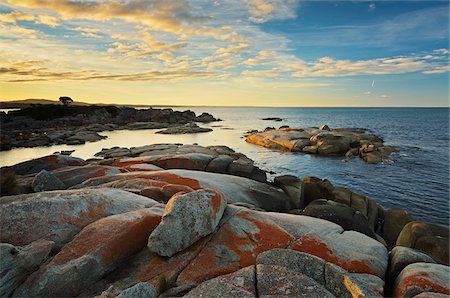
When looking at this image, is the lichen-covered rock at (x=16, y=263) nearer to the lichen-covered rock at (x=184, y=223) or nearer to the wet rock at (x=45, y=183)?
the lichen-covered rock at (x=184, y=223)

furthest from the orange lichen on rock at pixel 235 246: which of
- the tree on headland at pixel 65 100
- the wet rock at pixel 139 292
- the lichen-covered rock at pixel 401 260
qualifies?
the tree on headland at pixel 65 100

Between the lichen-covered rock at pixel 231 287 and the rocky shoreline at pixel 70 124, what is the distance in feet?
173

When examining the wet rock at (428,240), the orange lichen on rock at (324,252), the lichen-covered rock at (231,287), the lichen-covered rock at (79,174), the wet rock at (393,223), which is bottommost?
the wet rock at (393,223)

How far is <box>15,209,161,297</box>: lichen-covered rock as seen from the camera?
7.46 meters

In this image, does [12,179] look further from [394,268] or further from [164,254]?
[394,268]

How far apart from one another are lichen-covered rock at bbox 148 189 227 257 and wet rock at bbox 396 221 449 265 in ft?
33.9

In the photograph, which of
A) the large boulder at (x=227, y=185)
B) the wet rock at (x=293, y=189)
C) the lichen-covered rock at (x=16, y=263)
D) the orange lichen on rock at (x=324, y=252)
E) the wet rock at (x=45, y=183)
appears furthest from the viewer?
the wet rock at (x=293, y=189)

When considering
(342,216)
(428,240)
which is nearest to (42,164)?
(342,216)

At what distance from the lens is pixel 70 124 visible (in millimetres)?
82062

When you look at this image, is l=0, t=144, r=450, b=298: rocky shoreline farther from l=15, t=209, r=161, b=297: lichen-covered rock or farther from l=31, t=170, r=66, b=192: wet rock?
l=31, t=170, r=66, b=192: wet rock

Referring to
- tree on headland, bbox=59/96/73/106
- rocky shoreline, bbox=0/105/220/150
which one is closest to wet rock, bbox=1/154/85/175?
rocky shoreline, bbox=0/105/220/150

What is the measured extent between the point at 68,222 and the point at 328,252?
8.56 metres

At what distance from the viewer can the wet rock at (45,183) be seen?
15.2 m

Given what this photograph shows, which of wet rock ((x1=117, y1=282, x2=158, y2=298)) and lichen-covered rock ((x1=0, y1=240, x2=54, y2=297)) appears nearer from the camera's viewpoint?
wet rock ((x1=117, y1=282, x2=158, y2=298))
